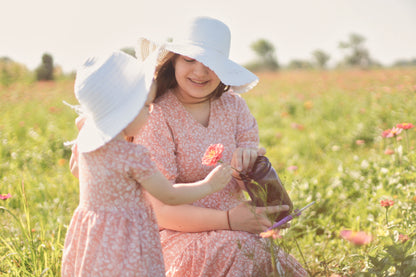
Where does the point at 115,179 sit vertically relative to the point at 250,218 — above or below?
above

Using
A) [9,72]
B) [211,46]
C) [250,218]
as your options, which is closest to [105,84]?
[211,46]

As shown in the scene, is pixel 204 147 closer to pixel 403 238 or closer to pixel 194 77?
pixel 194 77

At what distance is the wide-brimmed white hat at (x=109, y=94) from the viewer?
1.28m

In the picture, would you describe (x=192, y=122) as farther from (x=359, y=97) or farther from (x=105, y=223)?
(x=359, y=97)

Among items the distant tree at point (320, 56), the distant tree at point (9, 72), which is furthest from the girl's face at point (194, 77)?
the distant tree at point (320, 56)

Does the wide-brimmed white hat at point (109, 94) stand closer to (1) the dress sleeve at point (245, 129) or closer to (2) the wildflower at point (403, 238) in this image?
(1) the dress sleeve at point (245, 129)

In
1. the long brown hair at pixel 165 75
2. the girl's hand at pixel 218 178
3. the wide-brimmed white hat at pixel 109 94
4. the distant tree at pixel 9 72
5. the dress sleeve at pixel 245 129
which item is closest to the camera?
the wide-brimmed white hat at pixel 109 94

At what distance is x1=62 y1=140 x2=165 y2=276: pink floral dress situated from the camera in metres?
1.30

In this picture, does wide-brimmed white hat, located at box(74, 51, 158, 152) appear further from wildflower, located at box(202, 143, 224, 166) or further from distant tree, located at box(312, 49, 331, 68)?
distant tree, located at box(312, 49, 331, 68)

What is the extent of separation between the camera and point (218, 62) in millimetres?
1746

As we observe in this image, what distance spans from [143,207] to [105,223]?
137mm

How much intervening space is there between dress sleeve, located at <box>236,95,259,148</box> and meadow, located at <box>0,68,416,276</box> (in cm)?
27

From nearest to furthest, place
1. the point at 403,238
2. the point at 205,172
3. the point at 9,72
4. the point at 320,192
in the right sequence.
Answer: the point at 403,238 → the point at 205,172 → the point at 320,192 → the point at 9,72

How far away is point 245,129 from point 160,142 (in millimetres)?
449
